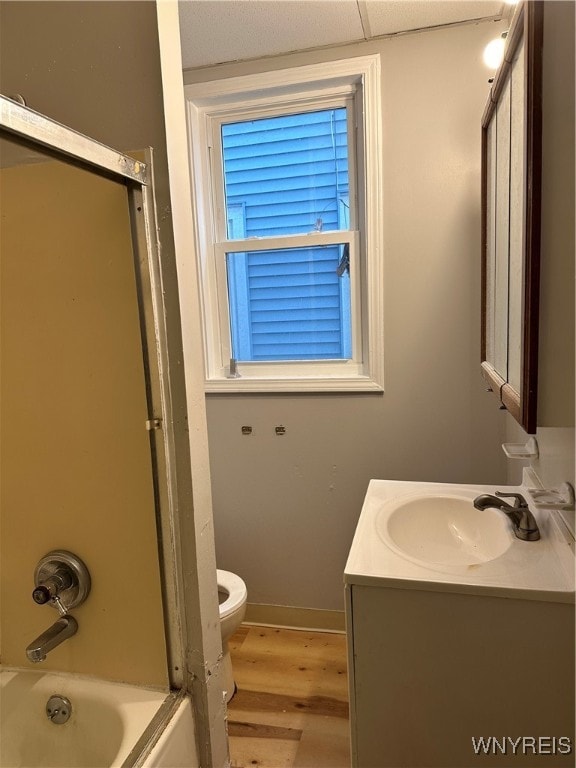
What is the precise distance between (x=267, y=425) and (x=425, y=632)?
3.83 feet

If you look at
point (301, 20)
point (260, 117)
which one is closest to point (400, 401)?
point (260, 117)

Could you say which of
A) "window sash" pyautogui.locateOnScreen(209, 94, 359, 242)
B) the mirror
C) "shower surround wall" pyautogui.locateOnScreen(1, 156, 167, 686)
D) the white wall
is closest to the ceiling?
the white wall

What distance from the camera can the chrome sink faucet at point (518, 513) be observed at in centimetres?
126

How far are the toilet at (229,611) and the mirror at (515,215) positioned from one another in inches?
44.2

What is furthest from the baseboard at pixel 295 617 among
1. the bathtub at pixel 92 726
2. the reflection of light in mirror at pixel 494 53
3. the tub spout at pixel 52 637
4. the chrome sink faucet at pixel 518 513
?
the reflection of light in mirror at pixel 494 53

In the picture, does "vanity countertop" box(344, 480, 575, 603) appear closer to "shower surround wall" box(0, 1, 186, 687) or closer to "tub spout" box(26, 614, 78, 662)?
"shower surround wall" box(0, 1, 186, 687)

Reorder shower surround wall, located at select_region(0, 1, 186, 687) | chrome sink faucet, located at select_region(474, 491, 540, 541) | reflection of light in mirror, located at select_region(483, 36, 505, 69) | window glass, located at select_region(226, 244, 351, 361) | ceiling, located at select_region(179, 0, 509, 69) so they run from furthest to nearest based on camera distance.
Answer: window glass, located at select_region(226, 244, 351, 361), ceiling, located at select_region(179, 0, 509, 69), reflection of light in mirror, located at select_region(483, 36, 505, 69), chrome sink faucet, located at select_region(474, 491, 540, 541), shower surround wall, located at select_region(0, 1, 186, 687)

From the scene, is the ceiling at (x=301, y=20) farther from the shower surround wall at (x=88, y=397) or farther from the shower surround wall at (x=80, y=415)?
the shower surround wall at (x=80, y=415)

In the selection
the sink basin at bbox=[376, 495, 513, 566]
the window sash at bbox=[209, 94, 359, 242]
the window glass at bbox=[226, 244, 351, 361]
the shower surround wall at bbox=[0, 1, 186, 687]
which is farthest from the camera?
the window glass at bbox=[226, 244, 351, 361]

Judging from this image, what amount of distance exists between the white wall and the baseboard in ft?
0.12

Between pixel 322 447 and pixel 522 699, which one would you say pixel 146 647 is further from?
pixel 322 447

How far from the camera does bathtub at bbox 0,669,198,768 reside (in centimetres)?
94

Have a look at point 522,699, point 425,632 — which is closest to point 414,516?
point 425,632

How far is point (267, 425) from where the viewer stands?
2.16m
